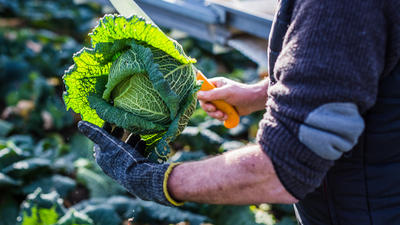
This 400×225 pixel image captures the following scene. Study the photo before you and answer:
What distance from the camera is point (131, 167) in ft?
5.34

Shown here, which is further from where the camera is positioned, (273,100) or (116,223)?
(116,223)

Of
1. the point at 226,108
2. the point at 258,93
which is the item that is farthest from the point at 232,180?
the point at 258,93

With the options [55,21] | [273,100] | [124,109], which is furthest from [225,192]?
[55,21]

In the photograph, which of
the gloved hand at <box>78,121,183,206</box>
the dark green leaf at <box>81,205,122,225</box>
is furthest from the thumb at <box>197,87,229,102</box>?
the dark green leaf at <box>81,205,122,225</box>

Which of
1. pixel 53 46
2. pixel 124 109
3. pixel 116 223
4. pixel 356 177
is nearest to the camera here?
pixel 356 177

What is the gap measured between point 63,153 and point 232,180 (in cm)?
379

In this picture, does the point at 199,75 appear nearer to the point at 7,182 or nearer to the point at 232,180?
the point at 232,180

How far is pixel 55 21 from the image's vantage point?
9.91m

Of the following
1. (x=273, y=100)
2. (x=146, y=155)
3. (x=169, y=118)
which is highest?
(x=273, y=100)

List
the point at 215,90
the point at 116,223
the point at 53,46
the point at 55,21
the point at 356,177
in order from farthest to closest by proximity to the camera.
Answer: the point at 55,21, the point at 53,46, the point at 116,223, the point at 215,90, the point at 356,177

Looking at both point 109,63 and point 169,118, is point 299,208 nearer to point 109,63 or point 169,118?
point 169,118

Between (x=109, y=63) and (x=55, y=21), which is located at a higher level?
(x=109, y=63)

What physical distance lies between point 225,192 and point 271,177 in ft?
0.61

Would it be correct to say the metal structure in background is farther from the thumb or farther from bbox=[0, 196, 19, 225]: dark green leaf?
bbox=[0, 196, 19, 225]: dark green leaf
